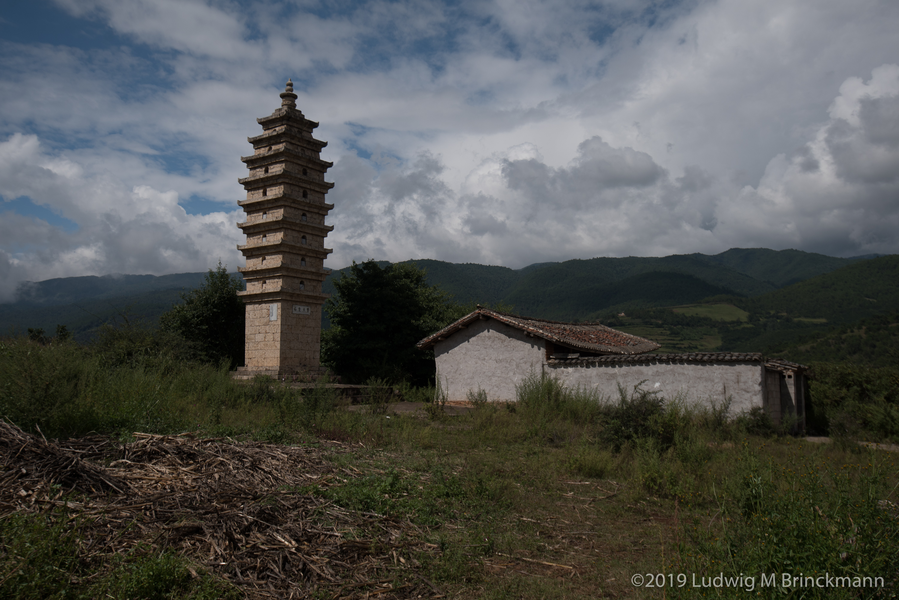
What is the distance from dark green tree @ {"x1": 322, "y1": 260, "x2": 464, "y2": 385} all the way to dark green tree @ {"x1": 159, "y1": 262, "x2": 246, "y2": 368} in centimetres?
546

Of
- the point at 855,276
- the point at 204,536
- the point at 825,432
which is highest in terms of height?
the point at 855,276

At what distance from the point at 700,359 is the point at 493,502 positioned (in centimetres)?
1012

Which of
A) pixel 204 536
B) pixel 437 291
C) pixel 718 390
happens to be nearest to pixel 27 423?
pixel 204 536

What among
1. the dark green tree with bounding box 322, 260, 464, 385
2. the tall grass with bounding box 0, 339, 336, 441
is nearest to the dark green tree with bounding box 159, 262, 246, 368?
the dark green tree with bounding box 322, 260, 464, 385

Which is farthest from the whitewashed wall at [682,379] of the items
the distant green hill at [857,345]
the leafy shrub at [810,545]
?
the distant green hill at [857,345]

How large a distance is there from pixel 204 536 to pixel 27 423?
4249mm

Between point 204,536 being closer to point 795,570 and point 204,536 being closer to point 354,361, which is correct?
point 795,570

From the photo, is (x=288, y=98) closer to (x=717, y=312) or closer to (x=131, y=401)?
(x=131, y=401)

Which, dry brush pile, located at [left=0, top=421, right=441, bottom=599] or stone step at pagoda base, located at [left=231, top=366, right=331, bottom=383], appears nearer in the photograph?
dry brush pile, located at [left=0, top=421, right=441, bottom=599]

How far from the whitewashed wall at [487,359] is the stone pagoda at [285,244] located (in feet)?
18.5

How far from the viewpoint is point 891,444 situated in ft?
A: 38.8

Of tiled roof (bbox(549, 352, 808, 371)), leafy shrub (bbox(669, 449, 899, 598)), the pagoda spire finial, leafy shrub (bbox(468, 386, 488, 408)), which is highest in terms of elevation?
the pagoda spire finial

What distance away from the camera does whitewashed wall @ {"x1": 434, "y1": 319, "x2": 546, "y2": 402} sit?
697 inches

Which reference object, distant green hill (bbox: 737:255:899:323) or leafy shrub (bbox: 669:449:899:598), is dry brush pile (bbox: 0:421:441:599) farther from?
distant green hill (bbox: 737:255:899:323)
